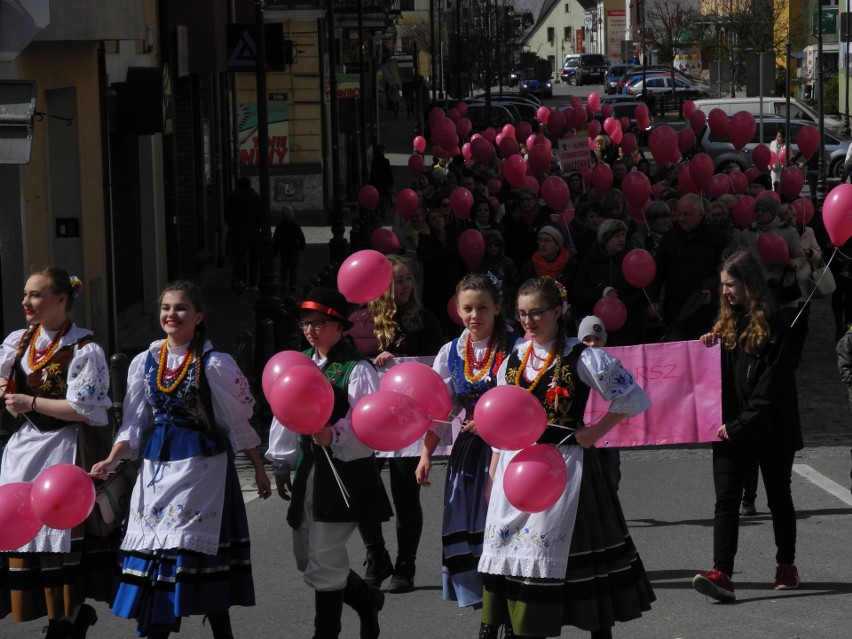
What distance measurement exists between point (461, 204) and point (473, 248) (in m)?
3.82

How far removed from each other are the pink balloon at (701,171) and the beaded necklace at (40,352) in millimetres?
11934

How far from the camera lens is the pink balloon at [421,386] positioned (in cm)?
657

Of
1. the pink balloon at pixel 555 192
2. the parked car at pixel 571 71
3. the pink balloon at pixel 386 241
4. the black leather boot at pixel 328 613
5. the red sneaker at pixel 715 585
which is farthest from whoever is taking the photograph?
the parked car at pixel 571 71

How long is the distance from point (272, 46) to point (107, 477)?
17542mm

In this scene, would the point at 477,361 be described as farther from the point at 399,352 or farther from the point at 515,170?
the point at 515,170

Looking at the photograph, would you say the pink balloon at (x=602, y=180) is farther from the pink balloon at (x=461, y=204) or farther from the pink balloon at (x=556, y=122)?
the pink balloon at (x=556, y=122)

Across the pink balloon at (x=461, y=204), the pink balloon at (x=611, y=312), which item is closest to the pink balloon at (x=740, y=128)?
the pink balloon at (x=461, y=204)

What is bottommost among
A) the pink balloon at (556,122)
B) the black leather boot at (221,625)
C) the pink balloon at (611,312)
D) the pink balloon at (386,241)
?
the black leather boot at (221,625)

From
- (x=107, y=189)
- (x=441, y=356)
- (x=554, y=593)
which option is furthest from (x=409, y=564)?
(x=107, y=189)

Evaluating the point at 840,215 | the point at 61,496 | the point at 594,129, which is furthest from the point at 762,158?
the point at 61,496

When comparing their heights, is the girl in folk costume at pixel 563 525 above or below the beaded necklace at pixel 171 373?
below

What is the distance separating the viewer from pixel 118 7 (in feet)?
48.1

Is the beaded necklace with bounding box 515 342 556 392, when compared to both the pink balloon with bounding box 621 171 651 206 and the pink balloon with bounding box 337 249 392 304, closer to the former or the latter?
the pink balloon with bounding box 337 249 392 304

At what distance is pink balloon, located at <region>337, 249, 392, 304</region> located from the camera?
7879mm
